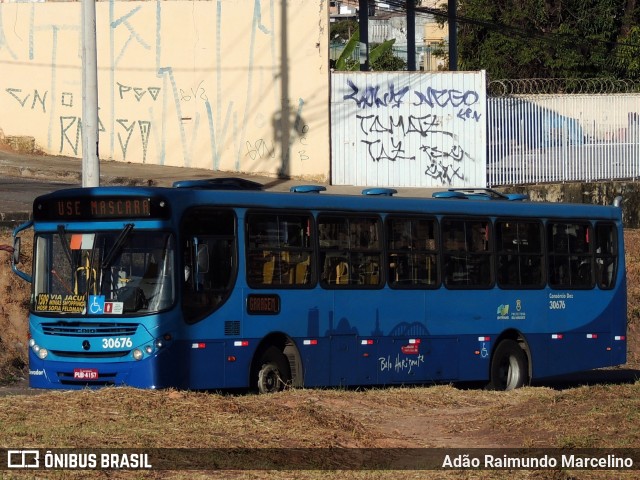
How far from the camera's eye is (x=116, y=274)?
13328mm

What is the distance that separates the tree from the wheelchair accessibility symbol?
28923 mm

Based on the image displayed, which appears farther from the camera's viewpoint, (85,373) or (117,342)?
(85,373)

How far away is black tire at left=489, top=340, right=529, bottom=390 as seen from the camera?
17312 mm

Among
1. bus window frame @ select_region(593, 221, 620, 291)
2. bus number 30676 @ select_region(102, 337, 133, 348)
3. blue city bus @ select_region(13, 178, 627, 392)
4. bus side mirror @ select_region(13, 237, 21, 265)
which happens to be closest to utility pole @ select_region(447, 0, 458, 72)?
bus window frame @ select_region(593, 221, 620, 291)

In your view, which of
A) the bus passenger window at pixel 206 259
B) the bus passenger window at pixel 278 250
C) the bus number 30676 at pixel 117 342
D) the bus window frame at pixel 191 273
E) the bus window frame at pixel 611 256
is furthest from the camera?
the bus window frame at pixel 611 256

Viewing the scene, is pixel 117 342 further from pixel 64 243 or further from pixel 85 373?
pixel 64 243

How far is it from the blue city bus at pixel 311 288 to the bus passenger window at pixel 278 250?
0.02 m

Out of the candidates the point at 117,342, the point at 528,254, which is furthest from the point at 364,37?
the point at 117,342

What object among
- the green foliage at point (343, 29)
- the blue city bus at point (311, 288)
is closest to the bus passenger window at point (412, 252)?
the blue city bus at point (311, 288)

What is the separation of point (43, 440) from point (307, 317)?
6061mm

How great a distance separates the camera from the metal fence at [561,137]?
1160 inches

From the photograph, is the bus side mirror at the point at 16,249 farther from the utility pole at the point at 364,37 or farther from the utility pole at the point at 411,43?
the utility pole at the point at 411,43

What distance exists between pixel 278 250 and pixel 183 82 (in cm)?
1634

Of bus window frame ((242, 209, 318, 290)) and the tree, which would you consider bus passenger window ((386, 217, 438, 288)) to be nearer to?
bus window frame ((242, 209, 318, 290))
